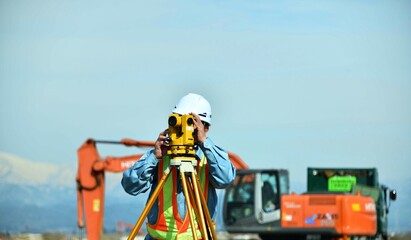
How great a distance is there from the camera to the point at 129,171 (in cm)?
895

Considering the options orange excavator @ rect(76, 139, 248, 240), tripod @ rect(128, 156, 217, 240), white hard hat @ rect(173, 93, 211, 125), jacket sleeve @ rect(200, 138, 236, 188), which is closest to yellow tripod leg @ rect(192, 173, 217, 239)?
tripod @ rect(128, 156, 217, 240)

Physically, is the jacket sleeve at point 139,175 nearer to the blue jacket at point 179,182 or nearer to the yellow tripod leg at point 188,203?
the blue jacket at point 179,182

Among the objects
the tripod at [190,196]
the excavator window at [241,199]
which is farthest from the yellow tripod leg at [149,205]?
the excavator window at [241,199]

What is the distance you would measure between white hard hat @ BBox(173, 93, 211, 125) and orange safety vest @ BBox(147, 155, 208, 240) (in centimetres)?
30

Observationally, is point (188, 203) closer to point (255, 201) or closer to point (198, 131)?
point (198, 131)

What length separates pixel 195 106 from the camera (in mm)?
9039

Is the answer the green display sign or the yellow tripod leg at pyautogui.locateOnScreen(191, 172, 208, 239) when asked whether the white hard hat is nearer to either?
the yellow tripod leg at pyautogui.locateOnScreen(191, 172, 208, 239)

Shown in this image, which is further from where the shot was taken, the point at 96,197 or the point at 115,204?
the point at 115,204

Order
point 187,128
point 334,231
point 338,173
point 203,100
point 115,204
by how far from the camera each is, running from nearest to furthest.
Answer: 1. point 187,128
2. point 203,100
3. point 334,231
4. point 338,173
5. point 115,204

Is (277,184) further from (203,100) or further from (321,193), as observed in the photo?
(203,100)

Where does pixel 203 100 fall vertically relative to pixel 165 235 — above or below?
above

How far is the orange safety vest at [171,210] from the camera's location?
29.5 ft

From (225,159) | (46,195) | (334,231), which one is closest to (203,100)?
(225,159)

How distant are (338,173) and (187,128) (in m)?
22.3
